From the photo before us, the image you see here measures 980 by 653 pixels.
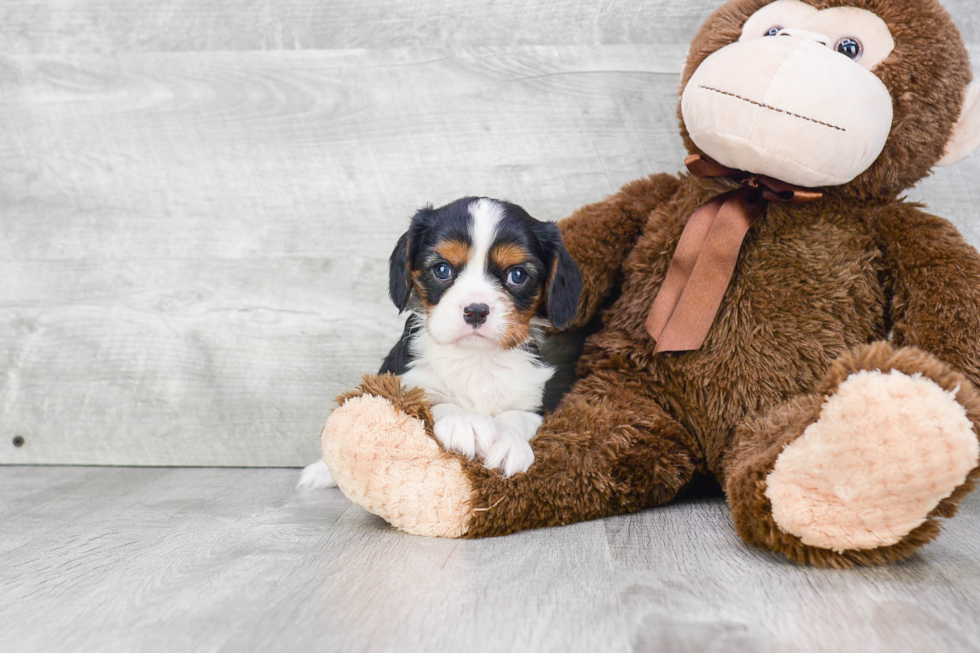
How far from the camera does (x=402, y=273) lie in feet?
6.40

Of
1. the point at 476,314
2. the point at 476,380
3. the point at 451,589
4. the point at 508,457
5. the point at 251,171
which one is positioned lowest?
the point at 451,589

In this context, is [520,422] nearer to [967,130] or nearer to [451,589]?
[451,589]

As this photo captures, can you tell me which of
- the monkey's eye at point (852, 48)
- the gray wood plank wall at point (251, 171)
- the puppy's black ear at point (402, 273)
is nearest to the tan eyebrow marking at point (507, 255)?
the puppy's black ear at point (402, 273)

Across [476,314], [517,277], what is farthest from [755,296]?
[476,314]

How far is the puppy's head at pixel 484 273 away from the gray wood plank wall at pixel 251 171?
519 mm

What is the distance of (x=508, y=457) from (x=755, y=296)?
2.35 ft

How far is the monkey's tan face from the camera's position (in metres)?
1.68

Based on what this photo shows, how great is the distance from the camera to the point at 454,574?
138 cm

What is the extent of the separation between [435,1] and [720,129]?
1098mm

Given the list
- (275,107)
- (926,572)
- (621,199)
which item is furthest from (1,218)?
(926,572)

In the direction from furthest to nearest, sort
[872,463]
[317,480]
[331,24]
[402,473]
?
[331,24], [317,480], [402,473], [872,463]

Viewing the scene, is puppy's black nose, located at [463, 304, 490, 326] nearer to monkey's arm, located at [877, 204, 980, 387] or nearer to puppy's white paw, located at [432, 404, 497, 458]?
puppy's white paw, located at [432, 404, 497, 458]

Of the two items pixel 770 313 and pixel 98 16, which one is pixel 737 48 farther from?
pixel 98 16

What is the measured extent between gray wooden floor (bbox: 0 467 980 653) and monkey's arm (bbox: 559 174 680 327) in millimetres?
599
